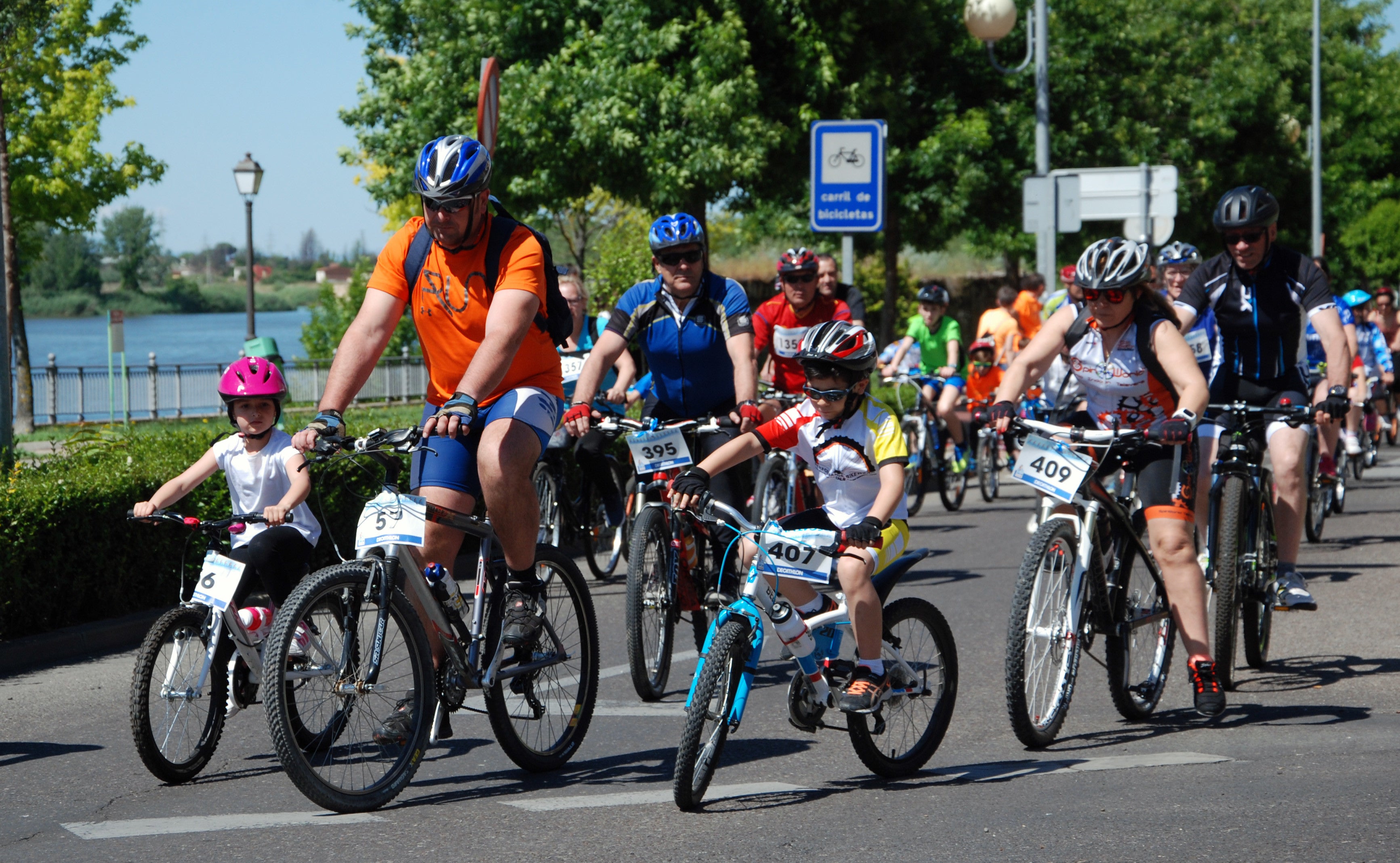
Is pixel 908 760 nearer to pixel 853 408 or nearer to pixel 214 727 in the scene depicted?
pixel 853 408

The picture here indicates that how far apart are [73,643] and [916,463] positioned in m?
7.25

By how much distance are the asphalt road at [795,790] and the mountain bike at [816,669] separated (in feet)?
0.46

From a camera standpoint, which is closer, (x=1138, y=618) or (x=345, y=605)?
(x=345, y=605)

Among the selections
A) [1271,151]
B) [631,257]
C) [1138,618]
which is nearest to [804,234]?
[631,257]

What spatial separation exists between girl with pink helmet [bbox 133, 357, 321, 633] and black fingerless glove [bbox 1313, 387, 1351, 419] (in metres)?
4.09

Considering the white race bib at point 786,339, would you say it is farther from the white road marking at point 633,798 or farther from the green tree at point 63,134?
the green tree at point 63,134

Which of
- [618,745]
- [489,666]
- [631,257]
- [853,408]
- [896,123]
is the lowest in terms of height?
[618,745]

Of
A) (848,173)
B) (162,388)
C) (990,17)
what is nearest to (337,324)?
(162,388)

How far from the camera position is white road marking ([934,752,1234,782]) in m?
5.16

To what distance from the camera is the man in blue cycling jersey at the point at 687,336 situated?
679 cm

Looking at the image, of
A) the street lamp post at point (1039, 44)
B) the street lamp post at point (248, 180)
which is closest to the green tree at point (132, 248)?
the street lamp post at point (248, 180)

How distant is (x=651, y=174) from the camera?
20.8 meters

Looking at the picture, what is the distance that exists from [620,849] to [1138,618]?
8.05 feet

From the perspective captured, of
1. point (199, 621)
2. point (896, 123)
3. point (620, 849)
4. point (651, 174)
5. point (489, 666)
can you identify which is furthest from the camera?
point (896, 123)
